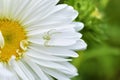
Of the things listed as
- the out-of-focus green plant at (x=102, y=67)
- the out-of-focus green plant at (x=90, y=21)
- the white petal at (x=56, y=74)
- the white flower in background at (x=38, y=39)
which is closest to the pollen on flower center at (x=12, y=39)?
the white flower in background at (x=38, y=39)

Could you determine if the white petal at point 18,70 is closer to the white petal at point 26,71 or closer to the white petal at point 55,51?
the white petal at point 26,71

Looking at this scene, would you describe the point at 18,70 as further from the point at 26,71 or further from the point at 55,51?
the point at 55,51

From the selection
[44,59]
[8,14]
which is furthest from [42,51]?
[8,14]

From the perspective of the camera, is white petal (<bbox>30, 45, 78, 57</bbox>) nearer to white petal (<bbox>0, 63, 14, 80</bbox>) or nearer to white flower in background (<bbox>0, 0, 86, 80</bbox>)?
white flower in background (<bbox>0, 0, 86, 80</bbox>)

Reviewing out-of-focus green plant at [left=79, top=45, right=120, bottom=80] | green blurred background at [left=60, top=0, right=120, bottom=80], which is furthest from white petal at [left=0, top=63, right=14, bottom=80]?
out-of-focus green plant at [left=79, top=45, right=120, bottom=80]

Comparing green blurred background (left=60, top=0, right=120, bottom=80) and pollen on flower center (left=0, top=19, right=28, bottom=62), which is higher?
pollen on flower center (left=0, top=19, right=28, bottom=62)

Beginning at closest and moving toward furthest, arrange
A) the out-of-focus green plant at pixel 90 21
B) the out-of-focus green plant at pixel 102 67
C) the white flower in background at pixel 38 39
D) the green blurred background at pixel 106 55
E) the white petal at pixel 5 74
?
the white petal at pixel 5 74, the white flower in background at pixel 38 39, the out-of-focus green plant at pixel 90 21, the green blurred background at pixel 106 55, the out-of-focus green plant at pixel 102 67

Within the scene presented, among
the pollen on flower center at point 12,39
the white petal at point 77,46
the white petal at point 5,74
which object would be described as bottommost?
the white petal at point 5,74
